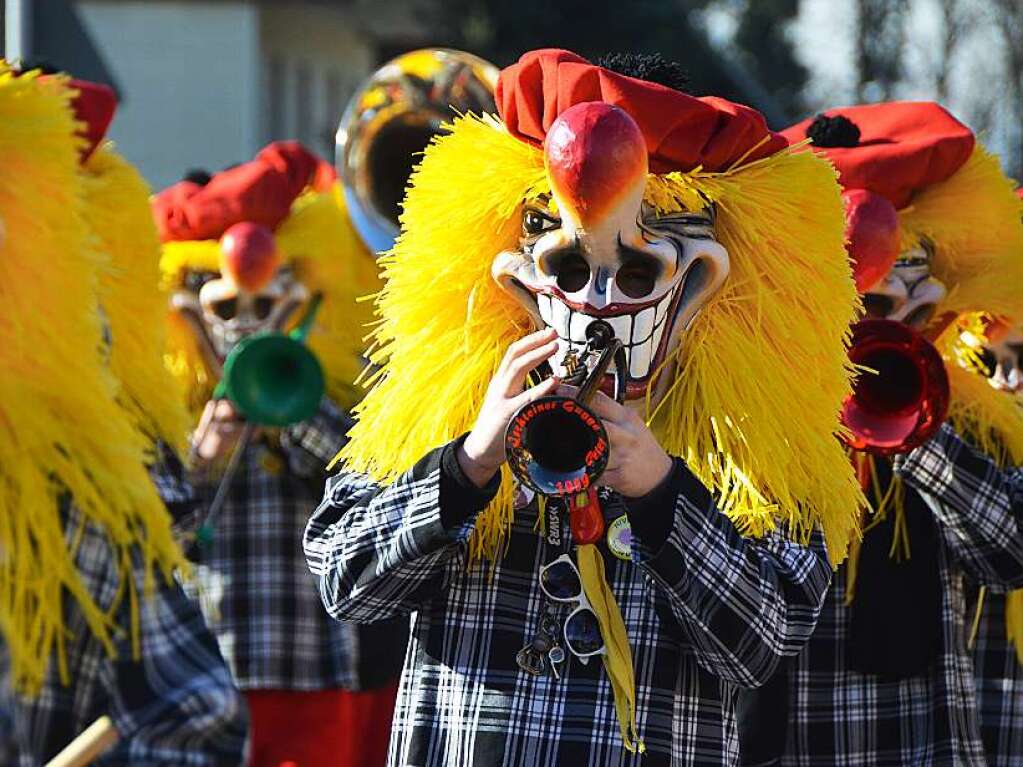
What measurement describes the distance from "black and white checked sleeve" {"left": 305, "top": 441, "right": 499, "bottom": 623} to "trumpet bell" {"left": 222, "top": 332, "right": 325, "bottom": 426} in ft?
7.25

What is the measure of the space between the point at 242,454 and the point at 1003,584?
7.64ft

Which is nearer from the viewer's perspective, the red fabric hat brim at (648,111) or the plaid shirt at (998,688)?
the red fabric hat brim at (648,111)

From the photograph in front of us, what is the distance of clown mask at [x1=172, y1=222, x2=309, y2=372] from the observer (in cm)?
533

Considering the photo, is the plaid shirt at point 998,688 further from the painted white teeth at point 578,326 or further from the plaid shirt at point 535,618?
the painted white teeth at point 578,326

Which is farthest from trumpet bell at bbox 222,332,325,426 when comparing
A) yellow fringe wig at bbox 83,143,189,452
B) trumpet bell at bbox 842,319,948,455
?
trumpet bell at bbox 842,319,948,455

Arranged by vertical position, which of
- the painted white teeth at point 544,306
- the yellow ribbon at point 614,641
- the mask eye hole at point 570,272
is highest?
the mask eye hole at point 570,272

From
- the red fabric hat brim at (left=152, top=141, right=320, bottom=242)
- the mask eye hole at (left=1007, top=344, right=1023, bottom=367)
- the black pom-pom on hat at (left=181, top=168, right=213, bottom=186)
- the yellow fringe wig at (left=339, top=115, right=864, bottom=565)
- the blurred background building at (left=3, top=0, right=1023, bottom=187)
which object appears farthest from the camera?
the blurred background building at (left=3, top=0, right=1023, bottom=187)

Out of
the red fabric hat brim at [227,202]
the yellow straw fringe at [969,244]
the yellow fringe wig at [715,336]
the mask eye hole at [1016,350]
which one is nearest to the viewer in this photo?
the yellow fringe wig at [715,336]

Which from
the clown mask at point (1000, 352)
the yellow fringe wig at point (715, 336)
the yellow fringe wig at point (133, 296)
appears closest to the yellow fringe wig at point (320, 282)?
the yellow fringe wig at point (133, 296)

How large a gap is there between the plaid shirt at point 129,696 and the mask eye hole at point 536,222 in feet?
2.78

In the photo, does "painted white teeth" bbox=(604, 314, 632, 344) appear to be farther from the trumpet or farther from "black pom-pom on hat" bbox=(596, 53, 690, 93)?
"black pom-pom on hat" bbox=(596, 53, 690, 93)

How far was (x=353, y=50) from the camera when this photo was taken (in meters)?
20.7

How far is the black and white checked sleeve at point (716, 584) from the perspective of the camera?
262cm

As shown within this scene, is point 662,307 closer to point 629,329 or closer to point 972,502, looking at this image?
point 629,329
